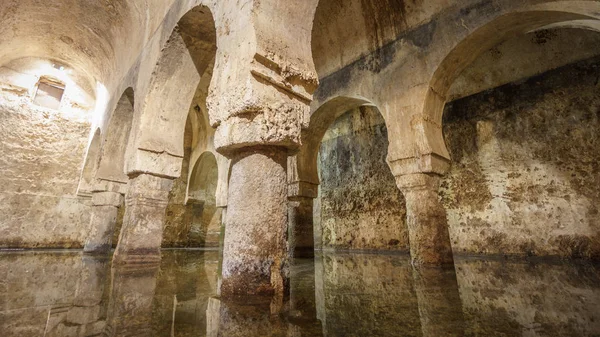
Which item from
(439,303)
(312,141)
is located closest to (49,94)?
(312,141)

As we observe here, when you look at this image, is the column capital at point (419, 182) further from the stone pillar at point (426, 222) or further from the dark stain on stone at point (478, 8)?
the dark stain on stone at point (478, 8)

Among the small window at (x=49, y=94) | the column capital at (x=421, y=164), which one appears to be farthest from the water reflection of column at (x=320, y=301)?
the small window at (x=49, y=94)

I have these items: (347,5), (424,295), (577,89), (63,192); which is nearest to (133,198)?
(424,295)

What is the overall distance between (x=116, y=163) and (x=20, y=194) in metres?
4.08

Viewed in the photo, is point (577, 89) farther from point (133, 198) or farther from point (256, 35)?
point (133, 198)

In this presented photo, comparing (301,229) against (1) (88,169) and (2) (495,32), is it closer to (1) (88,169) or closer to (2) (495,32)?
(2) (495,32)

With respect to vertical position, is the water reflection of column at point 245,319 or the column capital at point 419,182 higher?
the column capital at point 419,182

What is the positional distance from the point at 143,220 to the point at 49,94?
8.07m

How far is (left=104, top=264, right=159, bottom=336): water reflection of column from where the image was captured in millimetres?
1473

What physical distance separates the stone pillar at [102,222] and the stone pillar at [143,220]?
2389 mm

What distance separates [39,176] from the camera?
827 cm

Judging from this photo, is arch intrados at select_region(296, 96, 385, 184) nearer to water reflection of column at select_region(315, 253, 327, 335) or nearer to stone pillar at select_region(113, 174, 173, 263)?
stone pillar at select_region(113, 174, 173, 263)

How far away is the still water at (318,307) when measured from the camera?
4.69ft

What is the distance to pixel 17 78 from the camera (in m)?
8.33
